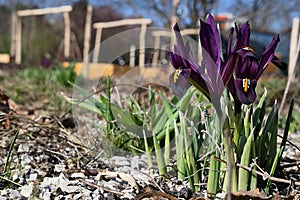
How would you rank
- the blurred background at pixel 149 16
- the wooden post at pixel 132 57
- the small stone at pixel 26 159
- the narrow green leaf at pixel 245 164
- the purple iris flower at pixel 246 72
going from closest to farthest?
1. the purple iris flower at pixel 246 72
2. the narrow green leaf at pixel 245 164
3. the small stone at pixel 26 159
4. the wooden post at pixel 132 57
5. the blurred background at pixel 149 16

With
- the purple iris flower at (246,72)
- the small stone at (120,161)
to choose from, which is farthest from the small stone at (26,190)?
the purple iris flower at (246,72)

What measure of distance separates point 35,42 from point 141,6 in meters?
2.80

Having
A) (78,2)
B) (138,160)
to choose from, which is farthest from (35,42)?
(138,160)

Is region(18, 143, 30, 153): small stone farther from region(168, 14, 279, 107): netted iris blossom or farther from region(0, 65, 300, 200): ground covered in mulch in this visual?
region(168, 14, 279, 107): netted iris blossom

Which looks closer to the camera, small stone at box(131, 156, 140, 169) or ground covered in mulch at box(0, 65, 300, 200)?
ground covered in mulch at box(0, 65, 300, 200)

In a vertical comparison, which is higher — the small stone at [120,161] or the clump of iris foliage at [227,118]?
the clump of iris foliage at [227,118]

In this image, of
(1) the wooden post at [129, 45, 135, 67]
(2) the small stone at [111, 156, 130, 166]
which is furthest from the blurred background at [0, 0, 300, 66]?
(2) the small stone at [111, 156, 130, 166]

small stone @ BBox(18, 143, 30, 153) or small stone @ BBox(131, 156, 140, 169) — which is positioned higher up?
small stone @ BBox(18, 143, 30, 153)

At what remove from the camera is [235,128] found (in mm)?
1089

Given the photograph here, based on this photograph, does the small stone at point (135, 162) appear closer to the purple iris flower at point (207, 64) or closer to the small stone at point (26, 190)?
the small stone at point (26, 190)

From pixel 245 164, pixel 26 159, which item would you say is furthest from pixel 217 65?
pixel 26 159

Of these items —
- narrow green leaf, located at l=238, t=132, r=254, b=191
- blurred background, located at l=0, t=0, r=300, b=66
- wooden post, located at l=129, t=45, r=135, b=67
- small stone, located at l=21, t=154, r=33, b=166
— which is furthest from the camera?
blurred background, located at l=0, t=0, r=300, b=66

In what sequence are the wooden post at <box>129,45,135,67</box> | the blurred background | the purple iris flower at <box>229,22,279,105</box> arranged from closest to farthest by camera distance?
the purple iris flower at <box>229,22,279,105</box> → the wooden post at <box>129,45,135,67</box> → the blurred background

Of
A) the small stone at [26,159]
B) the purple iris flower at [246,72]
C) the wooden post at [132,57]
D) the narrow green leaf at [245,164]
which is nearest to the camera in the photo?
the purple iris flower at [246,72]
